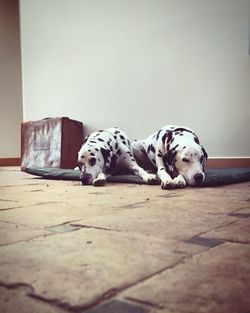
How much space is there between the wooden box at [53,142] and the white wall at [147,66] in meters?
0.30

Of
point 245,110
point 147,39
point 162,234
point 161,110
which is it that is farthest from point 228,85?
point 162,234

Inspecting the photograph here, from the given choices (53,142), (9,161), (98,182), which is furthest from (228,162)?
(9,161)

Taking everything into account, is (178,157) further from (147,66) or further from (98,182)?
Result: (147,66)

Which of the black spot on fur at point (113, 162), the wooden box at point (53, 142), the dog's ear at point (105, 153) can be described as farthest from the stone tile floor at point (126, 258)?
the wooden box at point (53, 142)

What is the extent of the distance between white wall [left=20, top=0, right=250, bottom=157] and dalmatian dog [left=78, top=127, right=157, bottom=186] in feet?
2.81

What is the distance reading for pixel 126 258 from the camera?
103 centimetres

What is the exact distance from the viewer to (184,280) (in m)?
0.85

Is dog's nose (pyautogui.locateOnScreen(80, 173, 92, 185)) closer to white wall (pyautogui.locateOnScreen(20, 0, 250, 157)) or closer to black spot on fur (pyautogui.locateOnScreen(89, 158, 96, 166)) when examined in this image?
black spot on fur (pyautogui.locateOnScreen(89, 158, 96, 166))

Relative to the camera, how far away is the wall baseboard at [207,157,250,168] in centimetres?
402

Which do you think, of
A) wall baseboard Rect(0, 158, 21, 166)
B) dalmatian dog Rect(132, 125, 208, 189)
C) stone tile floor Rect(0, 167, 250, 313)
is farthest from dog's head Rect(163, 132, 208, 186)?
wall baseboard Rect(0, 158, 21, 166)

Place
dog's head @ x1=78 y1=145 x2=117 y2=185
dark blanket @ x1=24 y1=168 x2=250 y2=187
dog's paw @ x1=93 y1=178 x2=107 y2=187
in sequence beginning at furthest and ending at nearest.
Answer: dog's head @ x1=78 y1=145 x2=117 y2=185 < dog's paw @ x1=93 y1=178 x2=107 y2=187 < dark blanket @ x1=24 y1=168 x2=250 y2=187

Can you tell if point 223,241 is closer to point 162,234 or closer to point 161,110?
point 162,234

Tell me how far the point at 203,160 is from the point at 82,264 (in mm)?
2194

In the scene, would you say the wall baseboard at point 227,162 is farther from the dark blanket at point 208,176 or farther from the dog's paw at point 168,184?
the dog's paw at point 168,184
